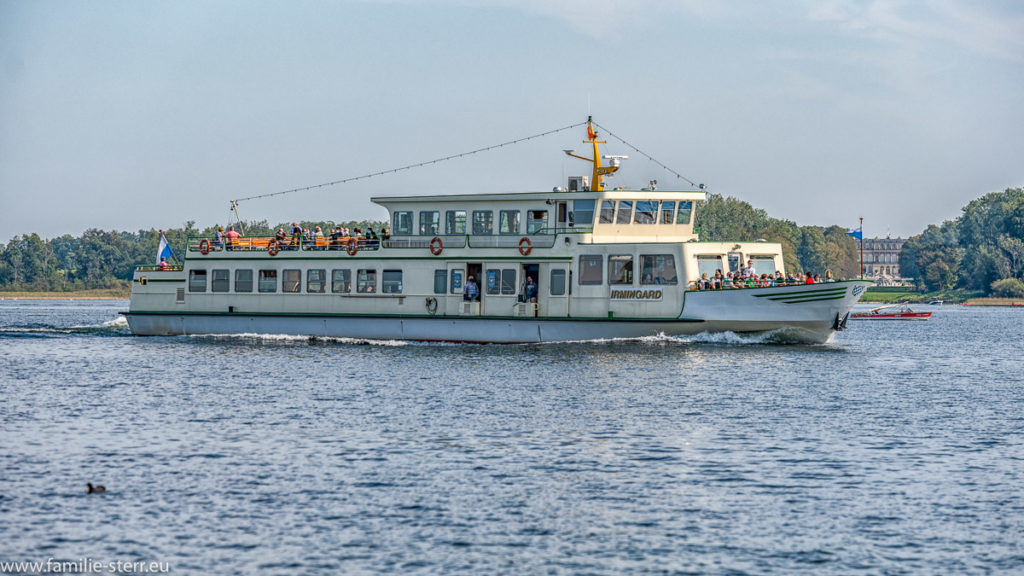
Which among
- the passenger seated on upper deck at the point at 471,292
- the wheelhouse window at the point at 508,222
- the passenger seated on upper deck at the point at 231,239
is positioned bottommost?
the passenger seated on upper deck at the point at 471,292

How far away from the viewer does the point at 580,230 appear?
1815 inches

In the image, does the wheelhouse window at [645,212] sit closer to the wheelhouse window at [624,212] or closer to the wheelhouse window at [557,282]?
the wheelhouse window at [624,212]

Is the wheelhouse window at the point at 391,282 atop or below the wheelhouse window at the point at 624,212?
below

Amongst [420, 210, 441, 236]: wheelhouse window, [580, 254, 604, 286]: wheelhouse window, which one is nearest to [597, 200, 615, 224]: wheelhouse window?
[580, 254, 604, 286]: wheelhouse window

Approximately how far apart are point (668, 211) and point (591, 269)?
4.75 meters

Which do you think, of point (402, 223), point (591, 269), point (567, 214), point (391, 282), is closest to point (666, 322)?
point (591, 269)

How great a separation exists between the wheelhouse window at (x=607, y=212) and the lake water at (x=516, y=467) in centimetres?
713

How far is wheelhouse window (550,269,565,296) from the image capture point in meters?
45.2

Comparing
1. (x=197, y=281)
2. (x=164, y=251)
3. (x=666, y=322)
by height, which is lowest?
(x=666, y=322)

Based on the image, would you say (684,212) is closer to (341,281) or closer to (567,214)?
(567,214)

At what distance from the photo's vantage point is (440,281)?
4750 centimetres

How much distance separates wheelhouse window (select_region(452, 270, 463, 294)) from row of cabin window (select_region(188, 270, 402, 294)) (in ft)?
8.29

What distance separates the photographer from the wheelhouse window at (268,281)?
51344 millimetres

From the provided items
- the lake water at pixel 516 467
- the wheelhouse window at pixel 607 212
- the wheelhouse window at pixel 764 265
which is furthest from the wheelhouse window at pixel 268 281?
the wheelhouse window at pixel 764 265
